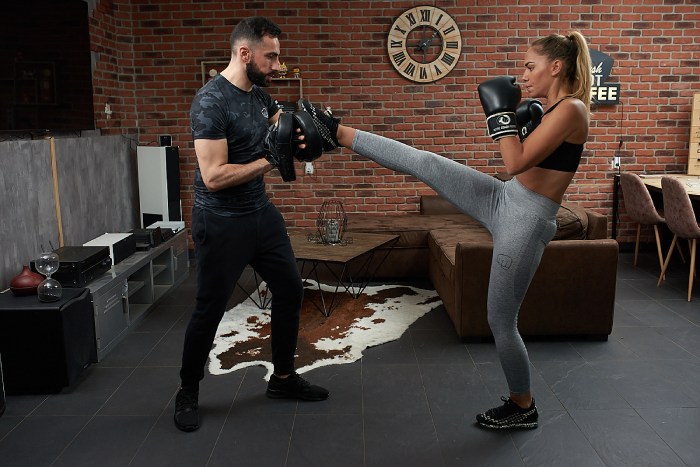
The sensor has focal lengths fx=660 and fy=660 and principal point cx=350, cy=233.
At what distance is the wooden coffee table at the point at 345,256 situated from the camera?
4.09 m

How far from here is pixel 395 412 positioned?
285 cm

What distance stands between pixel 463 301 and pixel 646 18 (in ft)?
12.3

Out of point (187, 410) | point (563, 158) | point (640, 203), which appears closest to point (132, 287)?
point (187, 410)

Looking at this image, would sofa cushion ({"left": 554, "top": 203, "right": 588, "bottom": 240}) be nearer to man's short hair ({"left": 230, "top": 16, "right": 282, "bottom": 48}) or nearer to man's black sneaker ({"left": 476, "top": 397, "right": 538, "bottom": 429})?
man's black sneaker ({"left": 476, "top": 397, "right": 538, "bottom": 429})

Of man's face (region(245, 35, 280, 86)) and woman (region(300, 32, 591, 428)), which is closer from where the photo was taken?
woman (region(300, 32, 591, 428))

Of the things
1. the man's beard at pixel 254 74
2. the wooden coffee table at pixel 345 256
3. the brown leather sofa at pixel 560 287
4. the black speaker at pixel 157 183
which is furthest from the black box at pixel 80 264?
the brown leather sofa at pixel 560 287

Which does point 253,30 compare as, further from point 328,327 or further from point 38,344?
point 328,327

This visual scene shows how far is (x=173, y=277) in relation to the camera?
495cm

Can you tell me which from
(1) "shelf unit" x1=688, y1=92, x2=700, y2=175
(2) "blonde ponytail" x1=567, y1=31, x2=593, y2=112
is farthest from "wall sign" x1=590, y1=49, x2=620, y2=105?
(2) "blonde ponytail" x1=567, y1=31, x2=593, y2=112

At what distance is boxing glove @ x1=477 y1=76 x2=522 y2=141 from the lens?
2293mm

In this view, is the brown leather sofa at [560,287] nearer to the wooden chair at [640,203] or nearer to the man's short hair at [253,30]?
the wooden chair at [640,203]

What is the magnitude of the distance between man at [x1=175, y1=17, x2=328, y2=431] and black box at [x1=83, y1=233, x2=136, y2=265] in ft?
4.92

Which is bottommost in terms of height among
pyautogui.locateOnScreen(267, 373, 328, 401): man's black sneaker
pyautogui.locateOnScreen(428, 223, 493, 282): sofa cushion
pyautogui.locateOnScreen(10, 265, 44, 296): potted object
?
pyautogui.locateOnScreen(267, 373, 328, 401): man's black sneaker

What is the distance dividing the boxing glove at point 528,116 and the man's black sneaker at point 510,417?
1.09 meters
